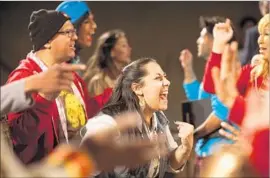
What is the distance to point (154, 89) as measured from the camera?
2645 millimetres

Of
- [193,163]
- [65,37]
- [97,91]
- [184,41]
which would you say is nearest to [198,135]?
[193,163]

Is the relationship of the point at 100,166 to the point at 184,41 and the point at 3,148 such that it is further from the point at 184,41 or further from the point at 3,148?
the point at 184,41

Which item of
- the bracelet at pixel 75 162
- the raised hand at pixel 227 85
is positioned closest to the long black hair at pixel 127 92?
the raised hand at pixel 227 85

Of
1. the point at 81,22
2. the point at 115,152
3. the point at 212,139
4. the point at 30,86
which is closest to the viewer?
the point at 115,152

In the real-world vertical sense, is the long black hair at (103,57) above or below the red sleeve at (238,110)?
below

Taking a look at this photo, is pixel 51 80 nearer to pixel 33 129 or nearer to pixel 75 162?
pixel 75 162

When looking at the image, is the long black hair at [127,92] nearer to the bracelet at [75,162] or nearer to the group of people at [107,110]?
the group of people at [107,110]

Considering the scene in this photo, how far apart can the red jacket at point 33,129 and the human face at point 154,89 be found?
1.13 ft

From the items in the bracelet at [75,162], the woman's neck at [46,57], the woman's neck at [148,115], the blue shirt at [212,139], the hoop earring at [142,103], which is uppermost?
the woman's neck at [46,57]

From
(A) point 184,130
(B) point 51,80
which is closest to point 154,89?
(A) point 184,130

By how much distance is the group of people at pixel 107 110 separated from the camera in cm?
158

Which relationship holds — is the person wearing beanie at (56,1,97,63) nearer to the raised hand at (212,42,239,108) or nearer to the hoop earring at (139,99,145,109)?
the hoop earring at (139,99,145,109)

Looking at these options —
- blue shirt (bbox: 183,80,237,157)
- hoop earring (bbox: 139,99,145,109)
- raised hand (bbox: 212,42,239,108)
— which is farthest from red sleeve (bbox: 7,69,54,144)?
blue shirt (bbox: 183,80,237,157)

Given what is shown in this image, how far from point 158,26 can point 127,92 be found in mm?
1898
